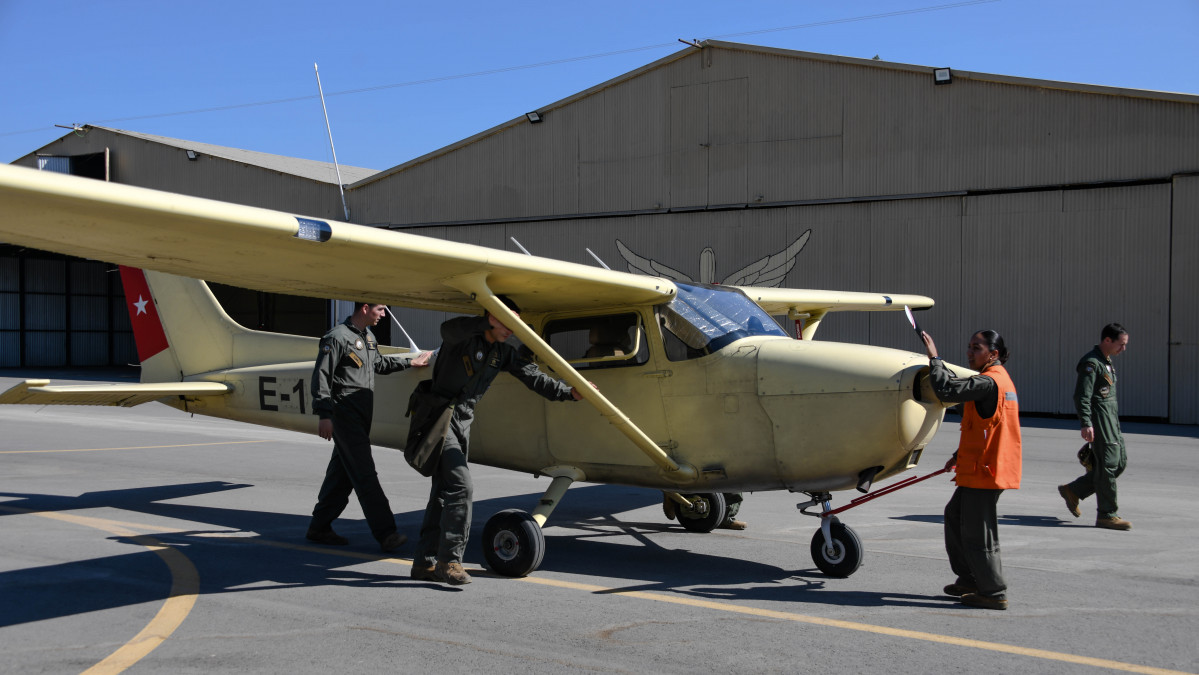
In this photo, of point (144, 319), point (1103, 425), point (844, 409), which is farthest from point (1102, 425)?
point (144, 319)

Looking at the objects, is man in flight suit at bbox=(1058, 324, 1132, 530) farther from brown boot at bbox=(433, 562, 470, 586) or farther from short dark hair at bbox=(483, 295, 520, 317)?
brown boot at bbox=(433, 562, 470, 586)

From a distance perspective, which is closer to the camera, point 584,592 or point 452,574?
point 584,592

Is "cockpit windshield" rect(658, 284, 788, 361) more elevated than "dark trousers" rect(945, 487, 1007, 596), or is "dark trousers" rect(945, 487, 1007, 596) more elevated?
"cockpit windshield" rect(658, 284, 788, 361)

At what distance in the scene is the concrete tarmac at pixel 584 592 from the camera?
14.7 ft

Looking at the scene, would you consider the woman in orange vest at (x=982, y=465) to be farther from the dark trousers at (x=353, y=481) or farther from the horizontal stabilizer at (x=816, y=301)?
the dark trousers at (x=353, y=481)

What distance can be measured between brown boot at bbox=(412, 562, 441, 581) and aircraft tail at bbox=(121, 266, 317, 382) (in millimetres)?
3389

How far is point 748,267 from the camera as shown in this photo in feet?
77.0

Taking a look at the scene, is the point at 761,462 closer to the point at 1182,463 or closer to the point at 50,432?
the point at 1182,463

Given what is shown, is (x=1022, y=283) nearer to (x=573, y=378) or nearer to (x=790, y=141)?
(x=790, y=141)

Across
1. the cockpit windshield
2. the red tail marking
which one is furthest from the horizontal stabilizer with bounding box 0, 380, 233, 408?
the cockpit windshield

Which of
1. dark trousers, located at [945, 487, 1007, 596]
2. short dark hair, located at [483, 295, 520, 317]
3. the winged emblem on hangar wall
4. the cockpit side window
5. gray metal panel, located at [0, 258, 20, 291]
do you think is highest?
gray metal panel, located at [0, 258, 20, 291]

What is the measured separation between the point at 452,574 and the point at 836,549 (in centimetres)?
255

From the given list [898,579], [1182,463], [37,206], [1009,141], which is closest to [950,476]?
[1182,463]

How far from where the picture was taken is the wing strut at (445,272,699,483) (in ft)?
19.4
